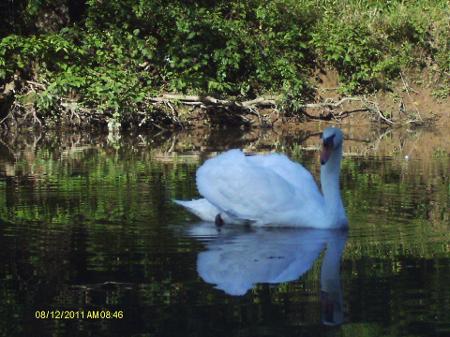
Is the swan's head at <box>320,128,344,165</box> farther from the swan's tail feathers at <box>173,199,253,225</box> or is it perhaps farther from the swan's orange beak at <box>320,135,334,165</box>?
the swan's tail feathers at <box>173,199,253,225</box>

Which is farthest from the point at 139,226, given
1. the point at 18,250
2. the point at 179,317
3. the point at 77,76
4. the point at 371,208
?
the point at 77,76

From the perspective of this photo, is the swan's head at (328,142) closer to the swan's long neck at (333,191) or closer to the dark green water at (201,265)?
the swan's long neck at (333,191)

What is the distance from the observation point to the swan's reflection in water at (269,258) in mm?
7930

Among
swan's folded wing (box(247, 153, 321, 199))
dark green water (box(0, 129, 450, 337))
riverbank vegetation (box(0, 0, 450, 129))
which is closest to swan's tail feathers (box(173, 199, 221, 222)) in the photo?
dark green water (box(0, 129, 450, 337))

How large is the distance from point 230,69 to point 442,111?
4734 mm

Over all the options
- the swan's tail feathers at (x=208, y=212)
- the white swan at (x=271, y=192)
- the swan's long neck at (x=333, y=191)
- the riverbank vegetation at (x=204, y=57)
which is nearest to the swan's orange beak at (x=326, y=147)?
the white swan at (x=271, y=192)

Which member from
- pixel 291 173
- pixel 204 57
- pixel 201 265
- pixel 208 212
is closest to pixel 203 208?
pixel 208 212

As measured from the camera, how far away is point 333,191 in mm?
10578

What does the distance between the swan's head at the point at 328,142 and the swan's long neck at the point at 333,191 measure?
13 centimetres

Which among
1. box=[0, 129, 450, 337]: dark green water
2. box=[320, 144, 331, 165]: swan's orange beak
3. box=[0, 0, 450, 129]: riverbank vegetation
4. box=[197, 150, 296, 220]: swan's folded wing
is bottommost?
box=[0, 129, 450, 337]: dark green water

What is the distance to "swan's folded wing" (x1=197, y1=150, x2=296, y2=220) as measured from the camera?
10422 millimetres

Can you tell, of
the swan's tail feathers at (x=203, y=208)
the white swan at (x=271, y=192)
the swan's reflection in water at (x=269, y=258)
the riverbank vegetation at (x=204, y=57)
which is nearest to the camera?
the swan's reflection in water at (x=269, y=258)

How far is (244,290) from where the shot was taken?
786 cm

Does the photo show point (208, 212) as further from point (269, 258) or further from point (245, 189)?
point (269, 258)
